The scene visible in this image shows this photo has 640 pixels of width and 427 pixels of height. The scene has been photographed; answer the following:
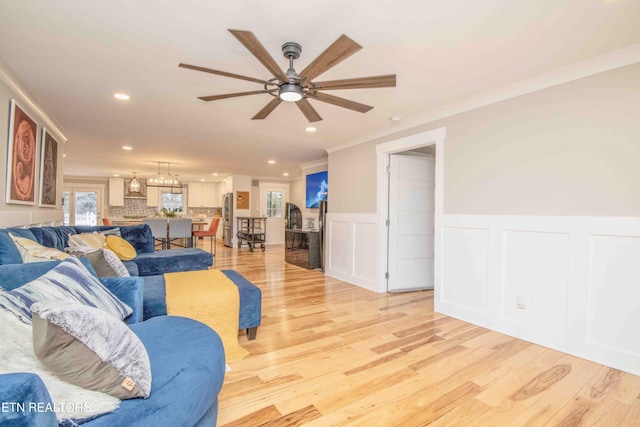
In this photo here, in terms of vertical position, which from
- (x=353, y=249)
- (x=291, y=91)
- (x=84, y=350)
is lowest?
(x=353, y=249)

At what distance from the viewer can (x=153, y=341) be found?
153 centimetres

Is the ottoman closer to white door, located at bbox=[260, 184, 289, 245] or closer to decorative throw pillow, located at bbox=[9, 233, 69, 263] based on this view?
decorative throw pillow, located at bbox=[9, 233, 69, 263]

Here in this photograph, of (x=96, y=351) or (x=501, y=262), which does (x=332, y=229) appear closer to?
(x=501, y=262)

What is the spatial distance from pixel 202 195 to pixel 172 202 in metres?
1.06

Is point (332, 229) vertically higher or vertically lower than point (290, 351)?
higher

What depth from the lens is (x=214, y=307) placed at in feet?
7.91

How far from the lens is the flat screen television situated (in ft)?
21.8

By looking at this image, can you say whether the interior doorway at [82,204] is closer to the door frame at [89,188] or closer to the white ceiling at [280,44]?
the door frame at [89,188]

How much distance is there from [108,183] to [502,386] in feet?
39.5

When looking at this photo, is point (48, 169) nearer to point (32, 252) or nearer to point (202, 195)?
point (32, 252)

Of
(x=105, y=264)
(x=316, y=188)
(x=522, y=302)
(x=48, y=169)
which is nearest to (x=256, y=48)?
(x=105, y=264)

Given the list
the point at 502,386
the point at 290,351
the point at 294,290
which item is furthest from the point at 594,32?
the point at 294,290

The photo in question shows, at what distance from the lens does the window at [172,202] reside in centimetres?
1096

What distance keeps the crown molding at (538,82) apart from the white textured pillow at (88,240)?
398cm
